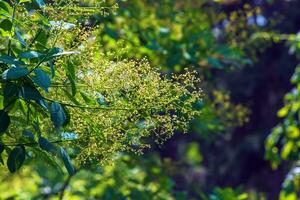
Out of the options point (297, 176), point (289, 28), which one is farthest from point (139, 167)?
point (289, 28)

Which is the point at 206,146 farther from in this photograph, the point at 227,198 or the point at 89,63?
the point at 89,63

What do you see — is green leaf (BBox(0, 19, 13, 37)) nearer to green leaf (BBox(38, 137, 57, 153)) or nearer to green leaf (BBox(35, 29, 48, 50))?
green leaf (BBox(35, 29, 48, 50))

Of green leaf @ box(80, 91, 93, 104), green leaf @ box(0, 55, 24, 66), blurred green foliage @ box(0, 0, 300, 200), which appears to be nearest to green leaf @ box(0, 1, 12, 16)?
blurred green foliage @ box(0, 0, 300, 200)

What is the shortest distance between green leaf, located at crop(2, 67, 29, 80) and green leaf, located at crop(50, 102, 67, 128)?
121 millimetres

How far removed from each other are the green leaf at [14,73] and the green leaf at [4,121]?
145mm

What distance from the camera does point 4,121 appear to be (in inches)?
73.8

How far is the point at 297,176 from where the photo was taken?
18.4 feet

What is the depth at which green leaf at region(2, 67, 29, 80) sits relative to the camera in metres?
1.73

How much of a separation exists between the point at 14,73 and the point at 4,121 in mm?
174

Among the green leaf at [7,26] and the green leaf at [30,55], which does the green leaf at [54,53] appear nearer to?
the green leaf at [30,55]

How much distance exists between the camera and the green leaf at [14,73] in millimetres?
1731

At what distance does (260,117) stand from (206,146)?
2.67 feet

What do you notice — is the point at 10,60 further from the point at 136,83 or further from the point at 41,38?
the point at 136,83

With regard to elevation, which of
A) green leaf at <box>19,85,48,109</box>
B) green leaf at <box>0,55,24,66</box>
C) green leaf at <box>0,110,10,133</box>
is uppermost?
green leaf at <box>0,55,24,66</box>
